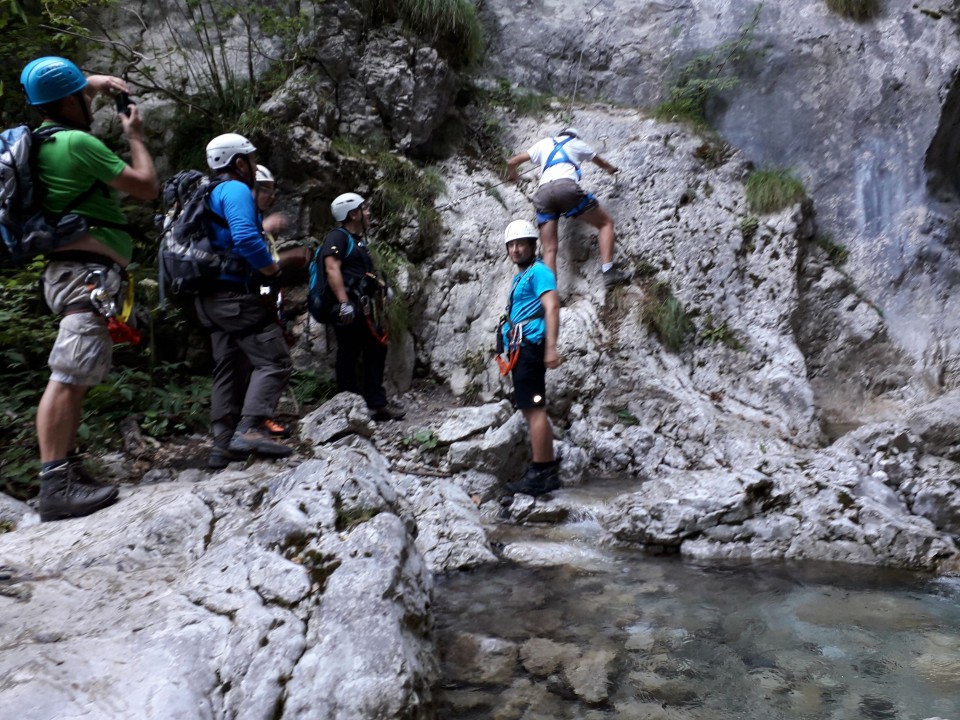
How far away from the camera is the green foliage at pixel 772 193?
8312 millimetres

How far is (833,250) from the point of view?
8.79 meters

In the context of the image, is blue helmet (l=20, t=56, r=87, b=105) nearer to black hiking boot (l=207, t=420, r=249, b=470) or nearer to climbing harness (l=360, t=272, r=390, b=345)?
black hiking boot (l=207, t=420, r=249, b=470)

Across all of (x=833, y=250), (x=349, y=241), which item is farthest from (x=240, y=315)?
(x=833, y=250)

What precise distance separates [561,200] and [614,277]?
1136 mm

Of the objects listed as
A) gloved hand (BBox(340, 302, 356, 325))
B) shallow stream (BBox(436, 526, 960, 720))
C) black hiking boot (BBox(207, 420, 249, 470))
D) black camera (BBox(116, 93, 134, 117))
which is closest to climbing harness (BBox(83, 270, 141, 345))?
black camera (BBox(116, 93, 134, 117))

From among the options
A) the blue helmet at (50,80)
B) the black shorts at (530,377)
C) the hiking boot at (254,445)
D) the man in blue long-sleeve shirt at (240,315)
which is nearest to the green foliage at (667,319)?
the black shorts at (530,377)

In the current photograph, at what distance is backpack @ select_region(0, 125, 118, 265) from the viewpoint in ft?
10.8

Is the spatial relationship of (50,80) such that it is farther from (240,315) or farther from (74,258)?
(240,315)

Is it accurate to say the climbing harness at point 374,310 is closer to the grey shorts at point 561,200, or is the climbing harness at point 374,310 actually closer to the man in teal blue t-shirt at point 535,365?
the man in teal blue t-shirt at point 535,365

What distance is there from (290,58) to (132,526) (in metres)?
7.19

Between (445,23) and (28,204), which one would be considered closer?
(28,204)

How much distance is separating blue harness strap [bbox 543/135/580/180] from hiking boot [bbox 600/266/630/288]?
1.19 metres

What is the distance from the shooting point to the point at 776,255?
8.04 metres

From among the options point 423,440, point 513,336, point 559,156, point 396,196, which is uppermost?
point 559,156
